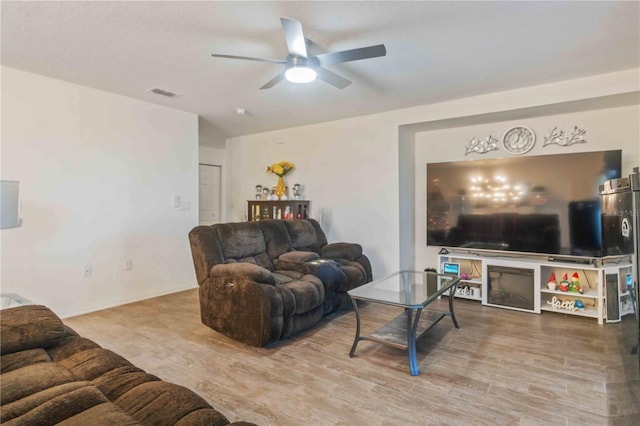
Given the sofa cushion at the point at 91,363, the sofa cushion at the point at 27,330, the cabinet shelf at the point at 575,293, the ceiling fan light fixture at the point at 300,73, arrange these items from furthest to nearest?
the cabinet shelf at the point at 575,293, the ceiling fan light fixture at the point at 300,73, the sofa cushion at the point at 27,330, the sofa cushion at the point at 91,363

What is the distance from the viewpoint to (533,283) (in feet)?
12.1

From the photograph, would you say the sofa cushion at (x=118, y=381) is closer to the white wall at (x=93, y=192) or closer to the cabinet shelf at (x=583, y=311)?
the white wall at (x=93, y=192)

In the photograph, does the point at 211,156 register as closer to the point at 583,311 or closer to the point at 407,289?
the point at 407,289

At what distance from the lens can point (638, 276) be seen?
46.9 inches

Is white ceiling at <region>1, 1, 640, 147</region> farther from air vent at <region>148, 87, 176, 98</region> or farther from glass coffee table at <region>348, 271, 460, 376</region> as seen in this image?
glass coffee table at <region>348, 271, 460, 376</region>

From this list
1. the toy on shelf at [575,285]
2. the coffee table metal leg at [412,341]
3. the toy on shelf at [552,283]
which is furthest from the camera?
the toy on shelf at [552,283]

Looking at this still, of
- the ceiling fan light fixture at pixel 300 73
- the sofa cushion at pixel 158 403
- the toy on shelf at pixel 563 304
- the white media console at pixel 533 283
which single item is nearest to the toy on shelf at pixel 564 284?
the white media console at pixel 533 283

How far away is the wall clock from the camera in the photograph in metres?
4.03

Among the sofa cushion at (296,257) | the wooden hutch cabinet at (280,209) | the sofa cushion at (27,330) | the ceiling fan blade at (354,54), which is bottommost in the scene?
the sofa cushion at (27,330)

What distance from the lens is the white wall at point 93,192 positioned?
3.26 meters

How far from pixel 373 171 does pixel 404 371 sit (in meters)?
2.82

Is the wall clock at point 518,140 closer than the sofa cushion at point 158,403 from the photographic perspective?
No

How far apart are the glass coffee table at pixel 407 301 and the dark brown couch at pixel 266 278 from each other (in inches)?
21.2

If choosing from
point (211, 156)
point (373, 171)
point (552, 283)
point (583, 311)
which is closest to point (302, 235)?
point (373, 171)
